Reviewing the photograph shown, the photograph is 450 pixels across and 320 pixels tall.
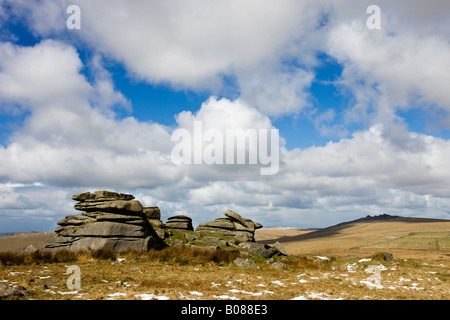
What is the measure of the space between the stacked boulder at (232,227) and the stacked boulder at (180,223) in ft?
4.00

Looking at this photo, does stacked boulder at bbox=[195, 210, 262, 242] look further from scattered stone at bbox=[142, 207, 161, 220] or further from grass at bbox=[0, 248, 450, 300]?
grass at bbox=[0, 248, 450, 300]

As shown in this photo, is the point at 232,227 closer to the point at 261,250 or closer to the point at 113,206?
the point at 261,250

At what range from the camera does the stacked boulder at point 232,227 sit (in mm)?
32688

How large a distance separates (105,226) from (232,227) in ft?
52.6

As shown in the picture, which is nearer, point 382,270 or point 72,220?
point 382,270

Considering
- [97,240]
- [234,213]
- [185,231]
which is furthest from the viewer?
[234,213]

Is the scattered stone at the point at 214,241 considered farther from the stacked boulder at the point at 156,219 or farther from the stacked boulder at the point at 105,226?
the stacked boulder at the point at 105,226

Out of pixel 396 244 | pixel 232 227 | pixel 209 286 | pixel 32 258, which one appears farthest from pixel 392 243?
pixel 32 258

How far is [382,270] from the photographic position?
1628 cm

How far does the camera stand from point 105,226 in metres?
21.9
